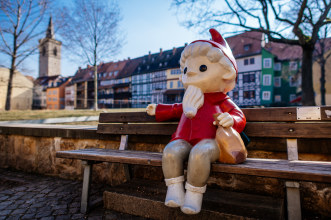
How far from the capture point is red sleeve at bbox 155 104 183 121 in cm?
227

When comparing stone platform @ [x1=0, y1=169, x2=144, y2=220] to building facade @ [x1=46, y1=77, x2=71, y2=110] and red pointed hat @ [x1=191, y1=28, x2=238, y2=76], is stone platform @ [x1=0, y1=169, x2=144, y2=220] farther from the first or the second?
building facade @ [x1=46, y1=77, x2=71, y2=110]

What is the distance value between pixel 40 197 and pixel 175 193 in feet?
6.30

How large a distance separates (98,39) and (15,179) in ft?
44.2

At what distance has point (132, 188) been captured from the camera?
2275 mm

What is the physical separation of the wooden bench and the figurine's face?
0.42m

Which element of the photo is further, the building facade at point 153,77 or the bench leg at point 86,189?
the building facade at point 153,77

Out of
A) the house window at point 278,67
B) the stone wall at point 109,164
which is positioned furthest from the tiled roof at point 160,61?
the stone wall at point 109,164

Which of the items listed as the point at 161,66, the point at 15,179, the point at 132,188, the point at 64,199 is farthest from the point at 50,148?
the point at 161,66

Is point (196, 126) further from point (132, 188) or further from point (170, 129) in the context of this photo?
point (132, 188)

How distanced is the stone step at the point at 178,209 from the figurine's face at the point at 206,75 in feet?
3.08

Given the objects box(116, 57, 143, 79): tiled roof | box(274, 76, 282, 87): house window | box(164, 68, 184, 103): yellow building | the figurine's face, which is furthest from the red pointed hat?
box(116, 57, 143, 79): tiled roof

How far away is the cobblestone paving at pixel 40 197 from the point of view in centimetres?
225

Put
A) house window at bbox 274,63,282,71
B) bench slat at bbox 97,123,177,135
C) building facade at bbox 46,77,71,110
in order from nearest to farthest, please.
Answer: bench slat at bbox 97,123,177,135, house window at bbox 274,63,282,71, building facade at bbox 46,77,71,110

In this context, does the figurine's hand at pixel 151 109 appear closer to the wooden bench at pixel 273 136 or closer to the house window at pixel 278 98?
the wooden bench at pixel 273 136
